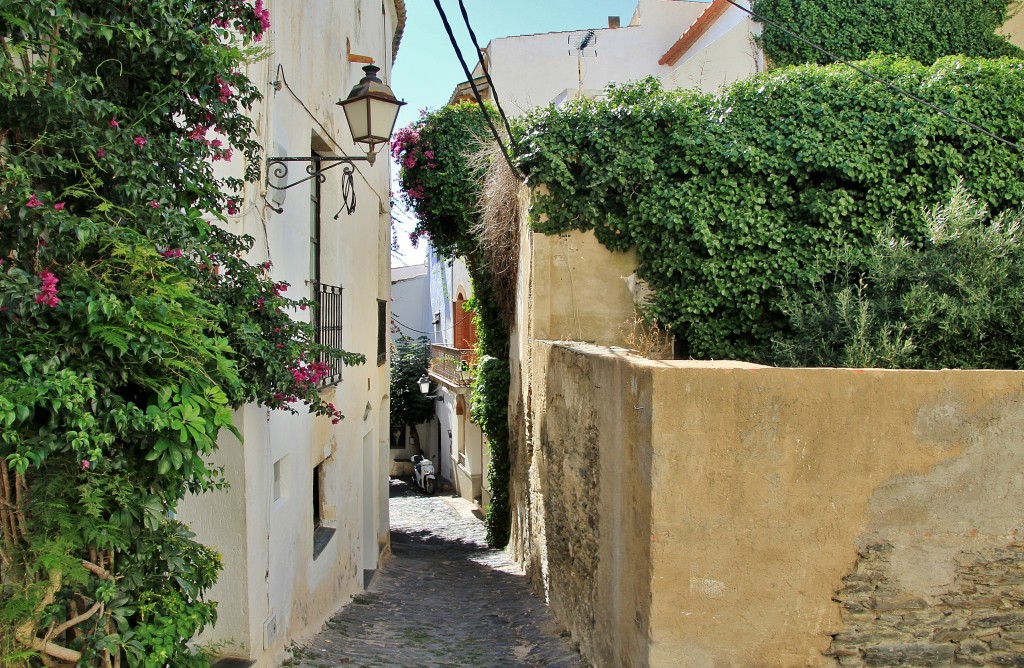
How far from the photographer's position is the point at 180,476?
10.7ft

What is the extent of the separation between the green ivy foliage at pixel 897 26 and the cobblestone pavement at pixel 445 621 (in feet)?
29.3

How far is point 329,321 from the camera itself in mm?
8148

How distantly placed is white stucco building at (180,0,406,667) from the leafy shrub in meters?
4.60

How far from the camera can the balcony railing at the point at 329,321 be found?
25.1ft

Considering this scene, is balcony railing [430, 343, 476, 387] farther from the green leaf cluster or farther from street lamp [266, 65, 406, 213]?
street lamp [266, 65, 406, 213]

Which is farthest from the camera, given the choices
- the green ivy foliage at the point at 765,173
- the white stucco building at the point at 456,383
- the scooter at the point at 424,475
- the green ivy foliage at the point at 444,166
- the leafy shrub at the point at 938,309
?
the scooter at the point at 424,475

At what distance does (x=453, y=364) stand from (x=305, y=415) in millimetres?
14007

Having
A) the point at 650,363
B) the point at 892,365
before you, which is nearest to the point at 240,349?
the point at 650,363

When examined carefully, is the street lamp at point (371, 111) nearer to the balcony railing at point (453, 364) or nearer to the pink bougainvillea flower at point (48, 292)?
the pink bougainvillea flower at point (48, 292)

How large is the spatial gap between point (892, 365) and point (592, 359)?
105 inches

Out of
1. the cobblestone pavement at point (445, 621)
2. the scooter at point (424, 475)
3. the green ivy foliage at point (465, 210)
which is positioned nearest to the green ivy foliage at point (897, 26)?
the green ivy foliage at point (465, 210)

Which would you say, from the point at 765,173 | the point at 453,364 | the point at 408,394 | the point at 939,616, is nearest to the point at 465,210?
the point at 765,173

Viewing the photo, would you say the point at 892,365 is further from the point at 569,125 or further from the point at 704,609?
the point at 569,125

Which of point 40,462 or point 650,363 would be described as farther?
point 650,363
